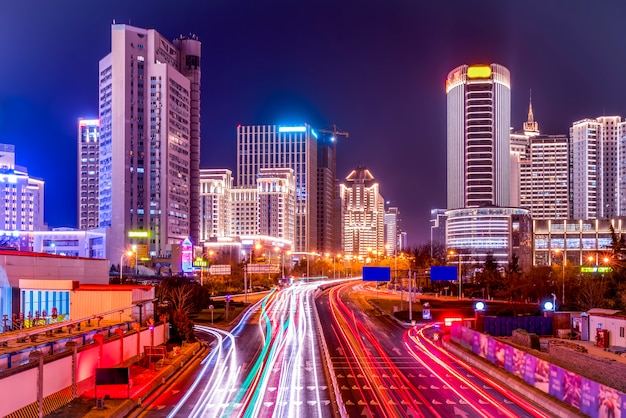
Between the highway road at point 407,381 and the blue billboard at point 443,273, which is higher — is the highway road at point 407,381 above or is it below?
below

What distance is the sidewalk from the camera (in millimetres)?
28017

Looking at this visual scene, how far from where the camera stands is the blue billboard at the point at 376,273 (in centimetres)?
8656

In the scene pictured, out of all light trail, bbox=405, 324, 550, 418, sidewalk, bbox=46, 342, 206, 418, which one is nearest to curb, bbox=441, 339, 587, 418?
light trail, bbox=405, 324, 550, 418

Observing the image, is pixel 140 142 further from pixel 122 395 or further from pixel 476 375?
pixel 122 395

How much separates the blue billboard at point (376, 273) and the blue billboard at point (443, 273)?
19.2 feet

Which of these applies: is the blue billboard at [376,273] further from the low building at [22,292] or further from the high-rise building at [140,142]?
the high-rise building at [140,142]

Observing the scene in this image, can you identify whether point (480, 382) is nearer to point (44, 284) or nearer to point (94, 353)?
point (94, 353)

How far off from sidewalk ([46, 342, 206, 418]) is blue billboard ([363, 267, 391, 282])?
4855cm

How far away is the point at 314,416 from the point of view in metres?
29.6

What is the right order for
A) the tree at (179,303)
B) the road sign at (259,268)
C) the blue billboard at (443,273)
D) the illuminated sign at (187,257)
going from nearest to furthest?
the tree at (179,303)
the blue billboard at (443,273)
the road sign at (259,268)
the illuminated sign at (187,257)

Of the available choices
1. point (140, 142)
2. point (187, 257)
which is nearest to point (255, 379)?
point (187, 257)

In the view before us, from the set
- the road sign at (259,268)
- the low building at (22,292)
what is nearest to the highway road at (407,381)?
the low building at (22,292)

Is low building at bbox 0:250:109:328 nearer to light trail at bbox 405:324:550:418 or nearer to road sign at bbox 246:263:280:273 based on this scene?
light trail at bbox 405:324:550:418

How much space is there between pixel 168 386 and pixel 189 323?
56.6 ft
